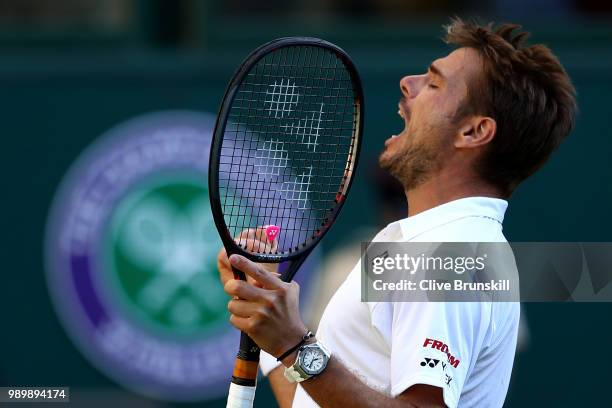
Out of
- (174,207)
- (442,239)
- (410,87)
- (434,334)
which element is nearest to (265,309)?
(434,334)

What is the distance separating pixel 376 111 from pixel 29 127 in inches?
63.4

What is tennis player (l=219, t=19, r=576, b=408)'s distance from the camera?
86.5 inches

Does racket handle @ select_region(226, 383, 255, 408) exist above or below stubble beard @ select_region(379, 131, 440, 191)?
below

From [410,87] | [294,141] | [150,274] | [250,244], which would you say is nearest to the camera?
[250,244]

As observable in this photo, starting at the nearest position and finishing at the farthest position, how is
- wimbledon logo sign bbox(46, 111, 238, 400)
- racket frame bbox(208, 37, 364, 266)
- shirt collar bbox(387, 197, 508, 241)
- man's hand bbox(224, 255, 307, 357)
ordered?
man's hand bbox(224, 255, 307, 357)
racket frame bbox(208, 37, 364, 266)
shirt collar bbox(387, 197, 508, 241)
wimbledon logo sign bbox(46, 111, 238, 400)

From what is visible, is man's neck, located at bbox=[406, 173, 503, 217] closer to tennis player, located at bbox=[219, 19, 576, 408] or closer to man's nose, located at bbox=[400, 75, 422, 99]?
tennis player, located at bbox=[219, 19, 576, 408]

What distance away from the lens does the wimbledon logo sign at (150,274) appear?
5125mm

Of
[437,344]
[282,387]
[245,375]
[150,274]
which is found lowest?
[150,274]

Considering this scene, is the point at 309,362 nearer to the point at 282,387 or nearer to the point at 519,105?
the point at 282,387

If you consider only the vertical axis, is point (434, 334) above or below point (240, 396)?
above

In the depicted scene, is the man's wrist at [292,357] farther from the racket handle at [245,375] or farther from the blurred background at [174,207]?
the blurred background at [174,207]

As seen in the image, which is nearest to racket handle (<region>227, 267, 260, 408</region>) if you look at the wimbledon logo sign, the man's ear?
the man's ear

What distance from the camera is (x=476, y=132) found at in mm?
2488

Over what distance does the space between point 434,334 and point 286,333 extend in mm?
281
